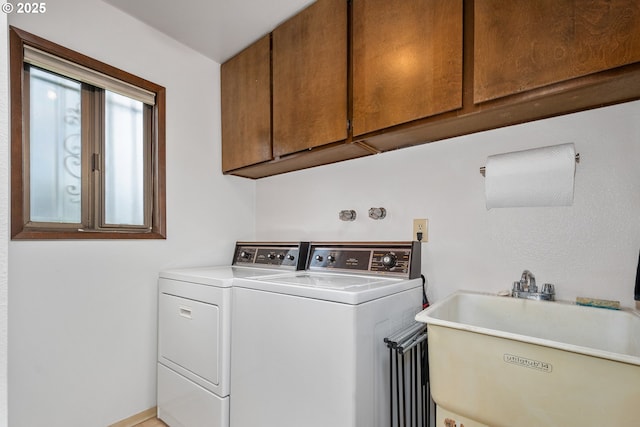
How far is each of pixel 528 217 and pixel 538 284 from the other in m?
0.28

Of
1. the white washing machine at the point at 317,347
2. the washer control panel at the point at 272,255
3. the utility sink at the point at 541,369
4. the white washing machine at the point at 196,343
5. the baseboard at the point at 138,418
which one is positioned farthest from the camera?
the washer control panel at the point at 272,255

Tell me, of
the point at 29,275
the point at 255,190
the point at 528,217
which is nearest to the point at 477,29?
the point at 528,217

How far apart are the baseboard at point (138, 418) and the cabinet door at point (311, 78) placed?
5.66 feet

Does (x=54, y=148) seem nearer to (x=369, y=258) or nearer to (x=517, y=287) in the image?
(x=369, y=258)

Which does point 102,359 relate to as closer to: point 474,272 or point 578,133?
point 474,272

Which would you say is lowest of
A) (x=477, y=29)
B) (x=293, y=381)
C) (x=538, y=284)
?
(x=293, y=381)

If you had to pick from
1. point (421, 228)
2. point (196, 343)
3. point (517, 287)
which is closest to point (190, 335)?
point (196, 343)

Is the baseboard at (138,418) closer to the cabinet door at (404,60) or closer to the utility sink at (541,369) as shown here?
the utility sink at (541,369)

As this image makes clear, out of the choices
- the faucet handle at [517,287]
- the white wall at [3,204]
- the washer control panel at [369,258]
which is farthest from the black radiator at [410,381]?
the white wall at [3,204]

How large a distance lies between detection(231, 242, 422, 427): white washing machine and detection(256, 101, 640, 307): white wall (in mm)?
228

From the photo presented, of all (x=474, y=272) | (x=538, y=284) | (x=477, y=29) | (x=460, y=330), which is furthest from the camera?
(x=474, y=272)

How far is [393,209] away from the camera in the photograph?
5.76 ft

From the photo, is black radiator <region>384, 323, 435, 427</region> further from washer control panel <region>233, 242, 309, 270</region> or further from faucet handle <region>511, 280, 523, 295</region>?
washer control panel <region>233, 242, 309, 270</region>

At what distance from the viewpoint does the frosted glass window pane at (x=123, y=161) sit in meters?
1.82
